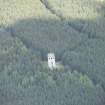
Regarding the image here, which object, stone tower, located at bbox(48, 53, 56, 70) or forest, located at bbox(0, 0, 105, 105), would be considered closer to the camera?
forest, located at bbox(0, 0, 105, 105)

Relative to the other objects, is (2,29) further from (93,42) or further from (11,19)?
(93,42)

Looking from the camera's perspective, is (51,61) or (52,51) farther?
(52,51)

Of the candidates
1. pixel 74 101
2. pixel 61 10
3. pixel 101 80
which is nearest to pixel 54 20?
pixel 61 10

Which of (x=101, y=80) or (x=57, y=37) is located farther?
(x=57, y=37)

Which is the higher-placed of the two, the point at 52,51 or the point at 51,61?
the point at 51,61

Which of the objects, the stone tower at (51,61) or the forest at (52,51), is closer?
the forest at (52,51)

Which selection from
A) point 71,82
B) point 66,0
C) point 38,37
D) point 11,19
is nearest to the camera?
point 71,82

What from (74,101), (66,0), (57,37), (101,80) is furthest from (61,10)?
(74,101)

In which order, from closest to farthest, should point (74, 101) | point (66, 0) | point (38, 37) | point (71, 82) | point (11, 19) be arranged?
point (74, 101)
point (71, 82)
point (38, 37)
point (11, 19)
point (66, 0)
